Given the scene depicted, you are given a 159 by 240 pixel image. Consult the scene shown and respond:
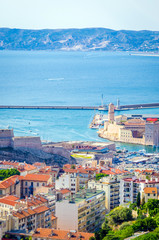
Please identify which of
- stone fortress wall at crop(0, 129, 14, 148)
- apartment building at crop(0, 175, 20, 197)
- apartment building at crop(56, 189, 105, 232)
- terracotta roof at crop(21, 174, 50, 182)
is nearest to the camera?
apartment building at crop(56, 189, 105, 232)

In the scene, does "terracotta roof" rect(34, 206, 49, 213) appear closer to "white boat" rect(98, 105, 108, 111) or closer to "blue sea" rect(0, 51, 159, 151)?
"blue sea" rect(0, 51, 159, 151)

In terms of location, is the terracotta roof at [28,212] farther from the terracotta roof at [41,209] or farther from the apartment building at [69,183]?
the apartment building at [69,183]

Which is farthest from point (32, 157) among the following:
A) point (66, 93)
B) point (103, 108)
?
point (66, 93)

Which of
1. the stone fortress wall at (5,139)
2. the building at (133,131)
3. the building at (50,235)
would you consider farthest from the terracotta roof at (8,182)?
the building at (133,131)

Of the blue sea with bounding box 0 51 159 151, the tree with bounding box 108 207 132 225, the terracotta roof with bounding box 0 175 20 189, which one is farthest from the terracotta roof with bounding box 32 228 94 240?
the blue sea with bounding box 0 51 159 151

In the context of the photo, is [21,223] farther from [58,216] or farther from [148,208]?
[148,208]

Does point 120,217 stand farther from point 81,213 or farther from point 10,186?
point 10,186
